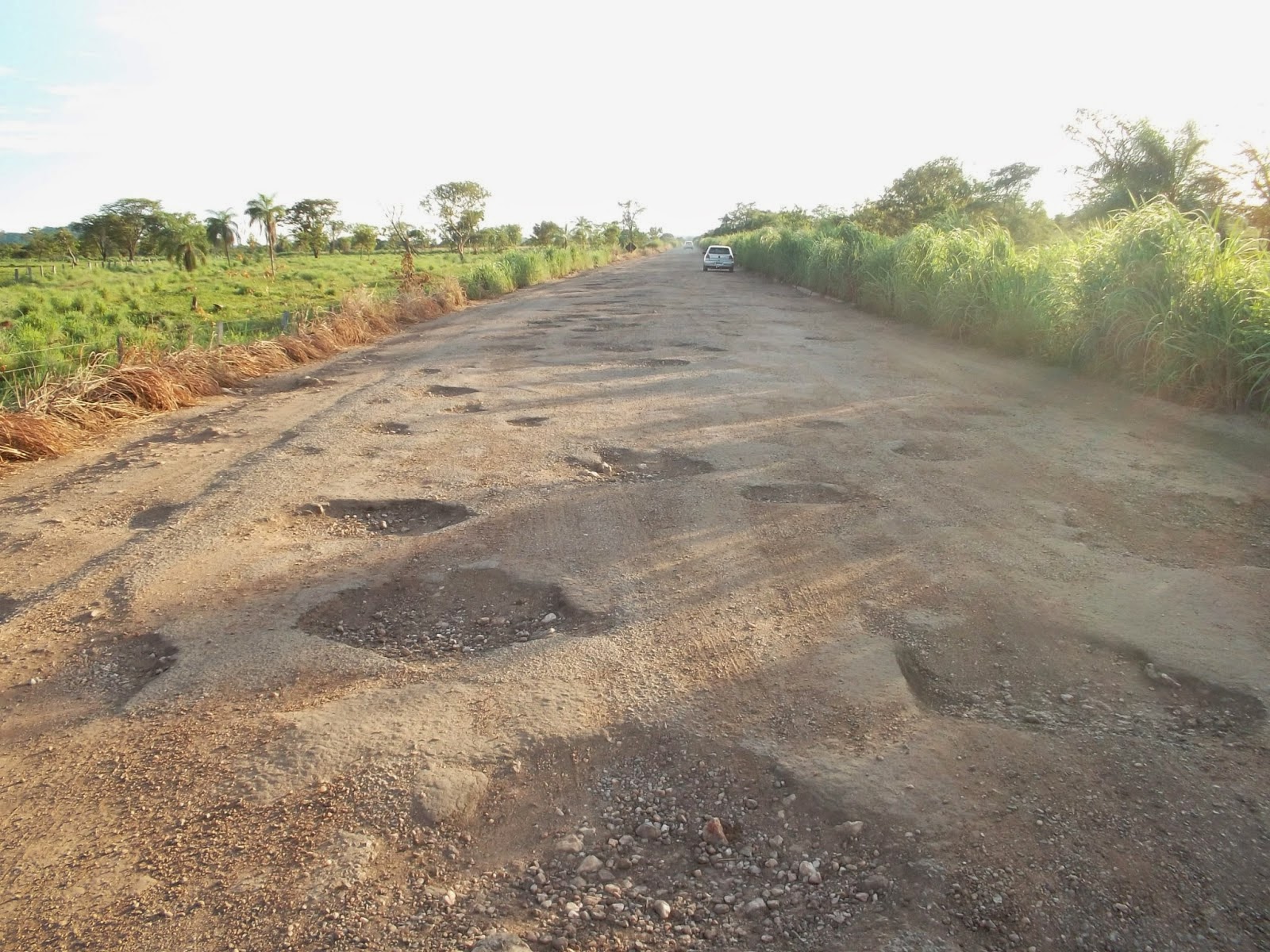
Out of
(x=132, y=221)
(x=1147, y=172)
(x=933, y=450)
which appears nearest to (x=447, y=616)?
(x=933, y=450)

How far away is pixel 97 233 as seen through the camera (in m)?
54.2

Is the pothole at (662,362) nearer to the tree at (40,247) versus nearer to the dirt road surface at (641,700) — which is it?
the dirt road surface at (641,700)

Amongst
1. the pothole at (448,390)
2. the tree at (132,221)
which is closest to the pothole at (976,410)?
the pothole at (448,390)

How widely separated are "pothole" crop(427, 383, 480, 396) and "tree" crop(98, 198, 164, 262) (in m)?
55.4

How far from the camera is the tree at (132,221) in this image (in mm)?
53812

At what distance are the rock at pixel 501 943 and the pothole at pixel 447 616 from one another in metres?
1.32

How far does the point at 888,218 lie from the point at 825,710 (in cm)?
2991

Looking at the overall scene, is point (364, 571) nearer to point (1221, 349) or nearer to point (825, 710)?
point (825, 710)

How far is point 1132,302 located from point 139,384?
9231mm

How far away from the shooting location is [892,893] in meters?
1.92

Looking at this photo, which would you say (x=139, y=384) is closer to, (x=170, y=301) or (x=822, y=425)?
(x=822, y=425)

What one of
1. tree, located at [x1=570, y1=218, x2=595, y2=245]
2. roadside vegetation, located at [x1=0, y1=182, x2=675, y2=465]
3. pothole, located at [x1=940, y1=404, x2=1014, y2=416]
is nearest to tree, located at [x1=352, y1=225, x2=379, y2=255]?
roadside vegetation, located at [x1=0, y1=182, x2=675, y2=465]

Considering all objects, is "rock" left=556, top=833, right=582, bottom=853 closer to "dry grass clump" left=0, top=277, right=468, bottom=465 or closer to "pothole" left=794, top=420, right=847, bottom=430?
"pothole" left=794, top=420, right=847, bottom=430

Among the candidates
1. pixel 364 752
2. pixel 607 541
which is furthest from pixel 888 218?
pixel 364 752
